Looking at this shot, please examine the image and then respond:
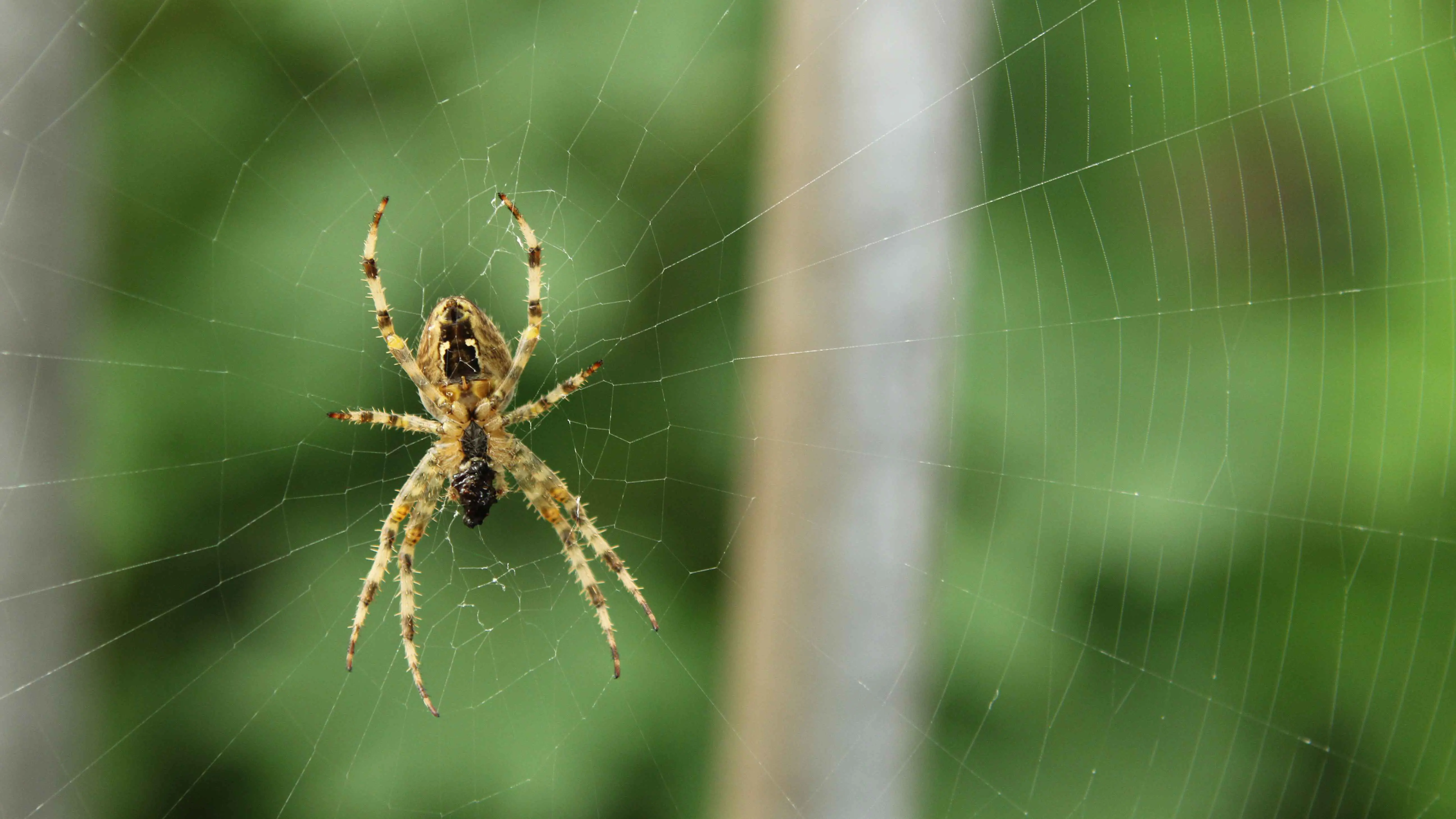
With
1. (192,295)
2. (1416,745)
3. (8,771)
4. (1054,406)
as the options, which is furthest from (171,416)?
(1416,745)

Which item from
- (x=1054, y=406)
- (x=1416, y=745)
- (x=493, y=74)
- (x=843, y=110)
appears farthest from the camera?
(x=1416, y=745)

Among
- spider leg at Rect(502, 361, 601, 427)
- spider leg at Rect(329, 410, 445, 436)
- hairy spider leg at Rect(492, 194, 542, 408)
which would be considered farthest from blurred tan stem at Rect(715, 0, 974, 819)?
spider leg at Rect(329, 410, 445, 436)

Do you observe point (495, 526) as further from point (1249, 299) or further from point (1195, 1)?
point (1195, 1)

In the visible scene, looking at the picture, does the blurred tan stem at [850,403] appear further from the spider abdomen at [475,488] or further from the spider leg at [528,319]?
the spider abdomen at [475,488]

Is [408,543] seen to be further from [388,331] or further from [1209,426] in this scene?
[1209,426]

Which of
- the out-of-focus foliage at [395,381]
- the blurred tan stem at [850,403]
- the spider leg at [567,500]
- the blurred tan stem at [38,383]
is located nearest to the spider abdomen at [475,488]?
the spider leg at [567,500]

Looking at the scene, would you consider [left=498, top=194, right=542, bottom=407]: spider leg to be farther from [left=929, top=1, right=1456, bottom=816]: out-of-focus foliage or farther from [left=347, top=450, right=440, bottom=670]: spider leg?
[left=929, top=1, right=1456, bottom=816]: out-of-focus foliage
